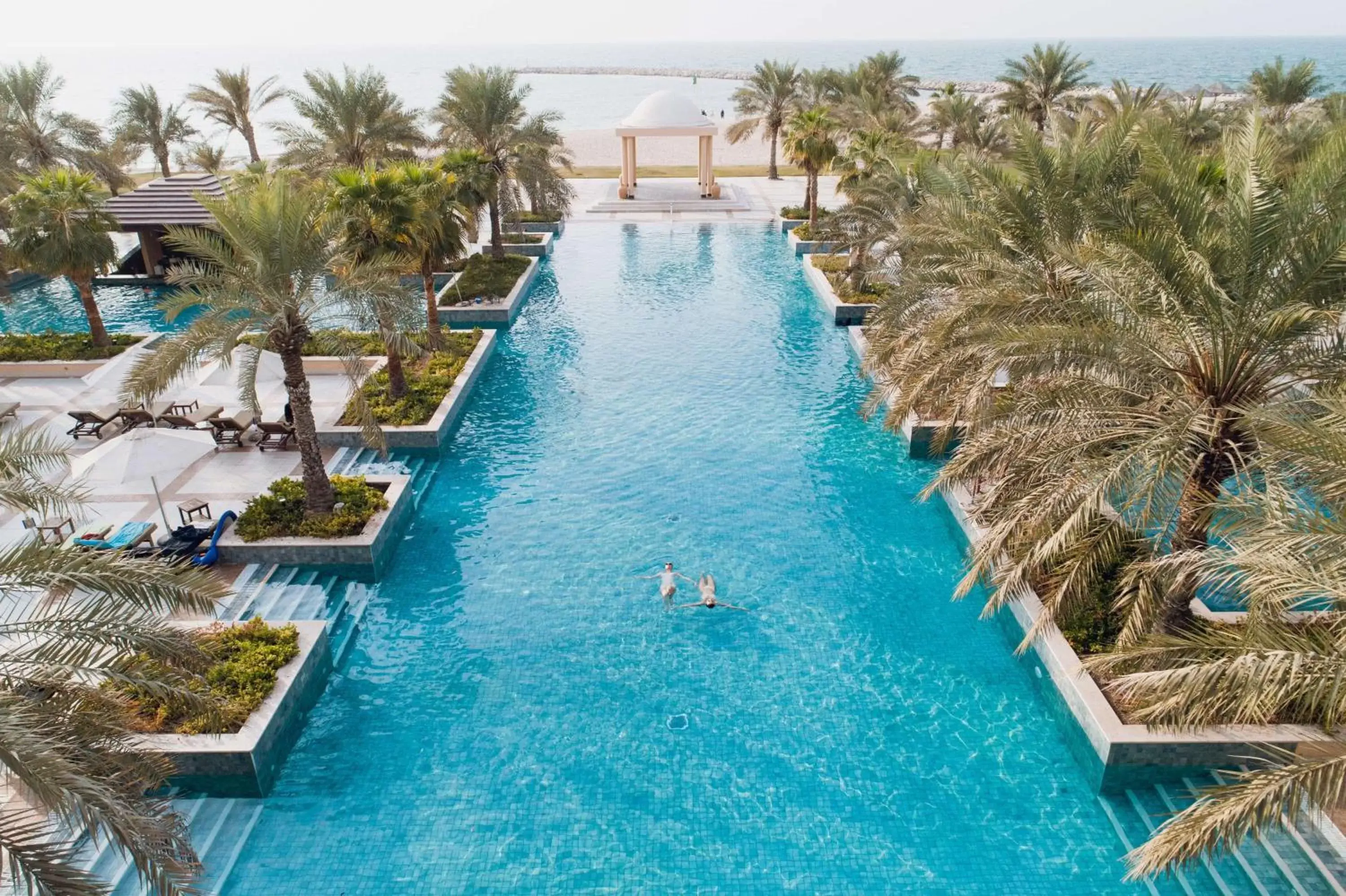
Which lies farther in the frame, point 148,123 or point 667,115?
point 667,115

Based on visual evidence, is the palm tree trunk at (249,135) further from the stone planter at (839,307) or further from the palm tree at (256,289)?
the palm tree at (256,289)

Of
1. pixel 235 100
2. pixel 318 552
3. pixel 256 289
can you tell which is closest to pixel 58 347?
pixel 256 289

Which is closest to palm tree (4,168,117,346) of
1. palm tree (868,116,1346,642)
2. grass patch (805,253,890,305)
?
grass patch (805,253,890,305)

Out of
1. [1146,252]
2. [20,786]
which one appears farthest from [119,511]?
[1146,252]

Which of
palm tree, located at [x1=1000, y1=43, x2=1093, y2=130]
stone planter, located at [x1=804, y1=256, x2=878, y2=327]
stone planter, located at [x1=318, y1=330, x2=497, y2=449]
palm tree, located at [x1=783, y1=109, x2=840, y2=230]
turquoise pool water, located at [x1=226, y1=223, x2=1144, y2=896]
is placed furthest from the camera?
palm tree, located at [x1=1000, y1=43, x2=1093, y2=130]

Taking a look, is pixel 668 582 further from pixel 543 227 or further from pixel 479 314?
pixel 543 227

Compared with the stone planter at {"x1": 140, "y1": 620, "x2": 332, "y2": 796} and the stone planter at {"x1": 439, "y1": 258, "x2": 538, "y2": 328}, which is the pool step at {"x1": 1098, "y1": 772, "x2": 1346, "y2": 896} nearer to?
the stone planter at {"x1": 140, "y1": 620, "x2": 332, "y2": 796}
